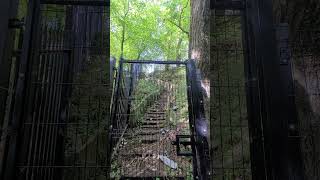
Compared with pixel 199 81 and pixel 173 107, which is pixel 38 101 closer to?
pixel 199 81

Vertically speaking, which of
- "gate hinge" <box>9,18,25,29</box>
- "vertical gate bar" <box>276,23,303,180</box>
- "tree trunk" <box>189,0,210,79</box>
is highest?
"tree trunk" <box>189,0,210,79</box>

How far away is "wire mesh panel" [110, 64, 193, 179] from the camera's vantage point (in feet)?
15.8

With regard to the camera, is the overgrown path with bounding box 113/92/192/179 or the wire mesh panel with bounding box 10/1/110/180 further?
the overgrown path with bounding box 113/92/192/179

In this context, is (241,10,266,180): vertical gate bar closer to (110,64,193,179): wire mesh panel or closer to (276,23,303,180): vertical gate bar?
(276,23,303,180): vertical gate bar

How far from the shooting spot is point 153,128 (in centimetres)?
599

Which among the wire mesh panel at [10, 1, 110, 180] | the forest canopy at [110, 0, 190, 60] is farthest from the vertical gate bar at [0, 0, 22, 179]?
the forest canopy at [110, 0, 190, 60]

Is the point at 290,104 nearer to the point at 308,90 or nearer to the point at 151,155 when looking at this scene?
the point at 308,90

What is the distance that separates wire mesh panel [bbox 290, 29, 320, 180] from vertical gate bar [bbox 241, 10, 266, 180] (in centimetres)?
22

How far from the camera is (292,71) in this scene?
1674 mm

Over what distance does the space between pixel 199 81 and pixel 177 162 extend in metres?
1.41

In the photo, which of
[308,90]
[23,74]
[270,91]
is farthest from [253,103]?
[23,74]

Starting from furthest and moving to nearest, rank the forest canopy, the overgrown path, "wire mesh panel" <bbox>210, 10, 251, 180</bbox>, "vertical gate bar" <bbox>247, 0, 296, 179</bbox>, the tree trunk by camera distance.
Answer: the forest canopy
the overgrown path
the tree trunk
"wire mesh panel" <bbox>210, 10, 251, 180</bbox>
"vertical gate bar" <bbox>247, 0, 296, 179</bbox>

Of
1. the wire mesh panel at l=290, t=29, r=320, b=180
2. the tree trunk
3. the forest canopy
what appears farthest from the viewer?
the forest canopy

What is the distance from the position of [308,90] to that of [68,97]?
4.59ft
